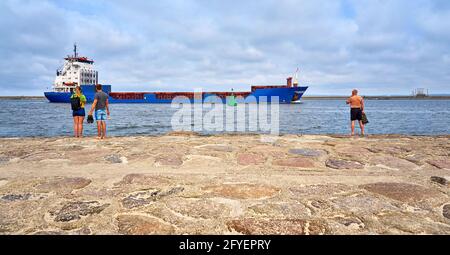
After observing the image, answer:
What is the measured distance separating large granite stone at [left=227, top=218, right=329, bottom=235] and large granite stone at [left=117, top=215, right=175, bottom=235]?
1.37ft

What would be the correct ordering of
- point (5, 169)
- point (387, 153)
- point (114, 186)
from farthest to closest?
point (387, 153)
point (5, 169)
point (114, 186)

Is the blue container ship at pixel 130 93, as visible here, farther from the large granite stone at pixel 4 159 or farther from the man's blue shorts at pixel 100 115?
the large granite stone at pixel 4 159

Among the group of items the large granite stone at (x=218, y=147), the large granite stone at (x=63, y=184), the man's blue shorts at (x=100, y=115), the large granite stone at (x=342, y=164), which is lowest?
the large granite stone at (x=63, y=184)

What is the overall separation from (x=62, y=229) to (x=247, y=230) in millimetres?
1184

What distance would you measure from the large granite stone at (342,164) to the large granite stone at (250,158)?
815 mm

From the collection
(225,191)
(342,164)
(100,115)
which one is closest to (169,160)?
(225,191)

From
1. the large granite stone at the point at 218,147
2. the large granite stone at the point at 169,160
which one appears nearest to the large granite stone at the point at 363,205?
the large granite stone at the point at 169,160

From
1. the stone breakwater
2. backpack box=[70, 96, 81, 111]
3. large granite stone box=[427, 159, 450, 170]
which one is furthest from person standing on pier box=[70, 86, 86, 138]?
large granite stone box=[427, 159, 450, 170]

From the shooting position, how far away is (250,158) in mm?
3734

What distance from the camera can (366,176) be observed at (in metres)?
2.94

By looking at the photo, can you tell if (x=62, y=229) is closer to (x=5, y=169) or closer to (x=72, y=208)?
(x=72, y=208)

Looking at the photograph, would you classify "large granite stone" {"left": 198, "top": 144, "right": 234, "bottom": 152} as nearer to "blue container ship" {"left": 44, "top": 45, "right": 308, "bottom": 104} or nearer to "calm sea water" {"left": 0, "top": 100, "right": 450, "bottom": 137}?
"calm sea water" {"left": 0, "top": 100, "right": 450, "bottom": 137}

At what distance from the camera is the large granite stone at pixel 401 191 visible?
232 centimetres
